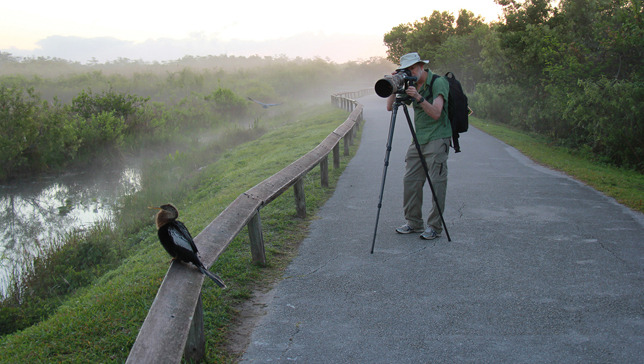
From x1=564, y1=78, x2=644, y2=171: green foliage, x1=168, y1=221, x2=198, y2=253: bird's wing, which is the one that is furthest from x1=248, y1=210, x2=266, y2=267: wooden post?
x1=564, y1=78, x2=644, y2=171: green foliage

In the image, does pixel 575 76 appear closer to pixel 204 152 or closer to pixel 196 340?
pixel 204 152

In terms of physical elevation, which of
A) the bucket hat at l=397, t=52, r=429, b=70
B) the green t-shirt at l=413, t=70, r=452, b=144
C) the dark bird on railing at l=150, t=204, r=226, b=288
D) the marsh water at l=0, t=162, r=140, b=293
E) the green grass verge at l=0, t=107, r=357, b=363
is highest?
the bucket hat at l=397, t=52, r=429, b=70

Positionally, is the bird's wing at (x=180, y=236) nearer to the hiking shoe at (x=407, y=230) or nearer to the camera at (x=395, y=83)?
the camera at (x=395, y=83)

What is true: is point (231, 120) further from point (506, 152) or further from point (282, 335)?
point (282, 335)

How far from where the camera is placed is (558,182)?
9727mm

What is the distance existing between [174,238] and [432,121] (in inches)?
141

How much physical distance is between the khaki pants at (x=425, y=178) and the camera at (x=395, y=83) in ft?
2.68

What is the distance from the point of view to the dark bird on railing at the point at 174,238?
3.39 m

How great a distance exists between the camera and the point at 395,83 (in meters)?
5.30

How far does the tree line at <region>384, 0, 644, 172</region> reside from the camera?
13.9 meters

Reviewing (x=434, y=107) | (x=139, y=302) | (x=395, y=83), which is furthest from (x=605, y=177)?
(x=139, y=302)

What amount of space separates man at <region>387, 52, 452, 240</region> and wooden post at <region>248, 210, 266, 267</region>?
1.89m

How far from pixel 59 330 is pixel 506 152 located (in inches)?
486

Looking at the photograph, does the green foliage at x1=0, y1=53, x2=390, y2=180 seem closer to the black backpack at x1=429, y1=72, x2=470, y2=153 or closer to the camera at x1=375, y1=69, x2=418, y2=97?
the camera at x1=375, y1=69, x2=418, y2=97
